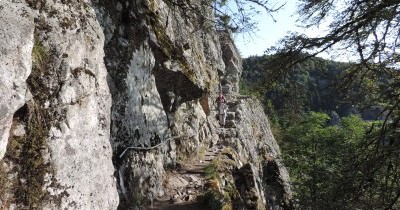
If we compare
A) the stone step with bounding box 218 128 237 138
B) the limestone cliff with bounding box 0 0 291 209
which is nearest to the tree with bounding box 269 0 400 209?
the limestone cliff with bounding box 0 0 291 209

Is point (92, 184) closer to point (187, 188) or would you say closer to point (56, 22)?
point (56, 22)

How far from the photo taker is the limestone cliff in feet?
8.98

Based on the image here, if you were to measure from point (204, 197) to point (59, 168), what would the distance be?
4.34 metres

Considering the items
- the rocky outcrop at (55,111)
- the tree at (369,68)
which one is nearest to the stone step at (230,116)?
the tree at (369,68)

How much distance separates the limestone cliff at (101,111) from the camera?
274 centimetres

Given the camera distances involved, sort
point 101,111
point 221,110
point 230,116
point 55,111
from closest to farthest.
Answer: point 55,111 → point 101,111 → point 221,110 → point 230,116

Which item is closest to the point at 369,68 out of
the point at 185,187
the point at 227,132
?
the point at 185,187

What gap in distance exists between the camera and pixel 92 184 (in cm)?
322

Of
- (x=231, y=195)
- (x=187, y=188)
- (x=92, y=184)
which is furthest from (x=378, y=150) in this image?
(x=92, y=184)

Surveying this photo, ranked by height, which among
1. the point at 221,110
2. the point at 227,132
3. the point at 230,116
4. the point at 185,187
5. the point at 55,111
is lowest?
the point at 185,187

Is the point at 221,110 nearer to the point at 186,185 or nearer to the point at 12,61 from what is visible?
the point at 186,185

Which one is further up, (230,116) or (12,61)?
(230,116)

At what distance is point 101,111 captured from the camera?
12.3 ft

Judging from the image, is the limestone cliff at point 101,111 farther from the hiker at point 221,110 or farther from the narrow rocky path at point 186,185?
the hiker at point 221,110
